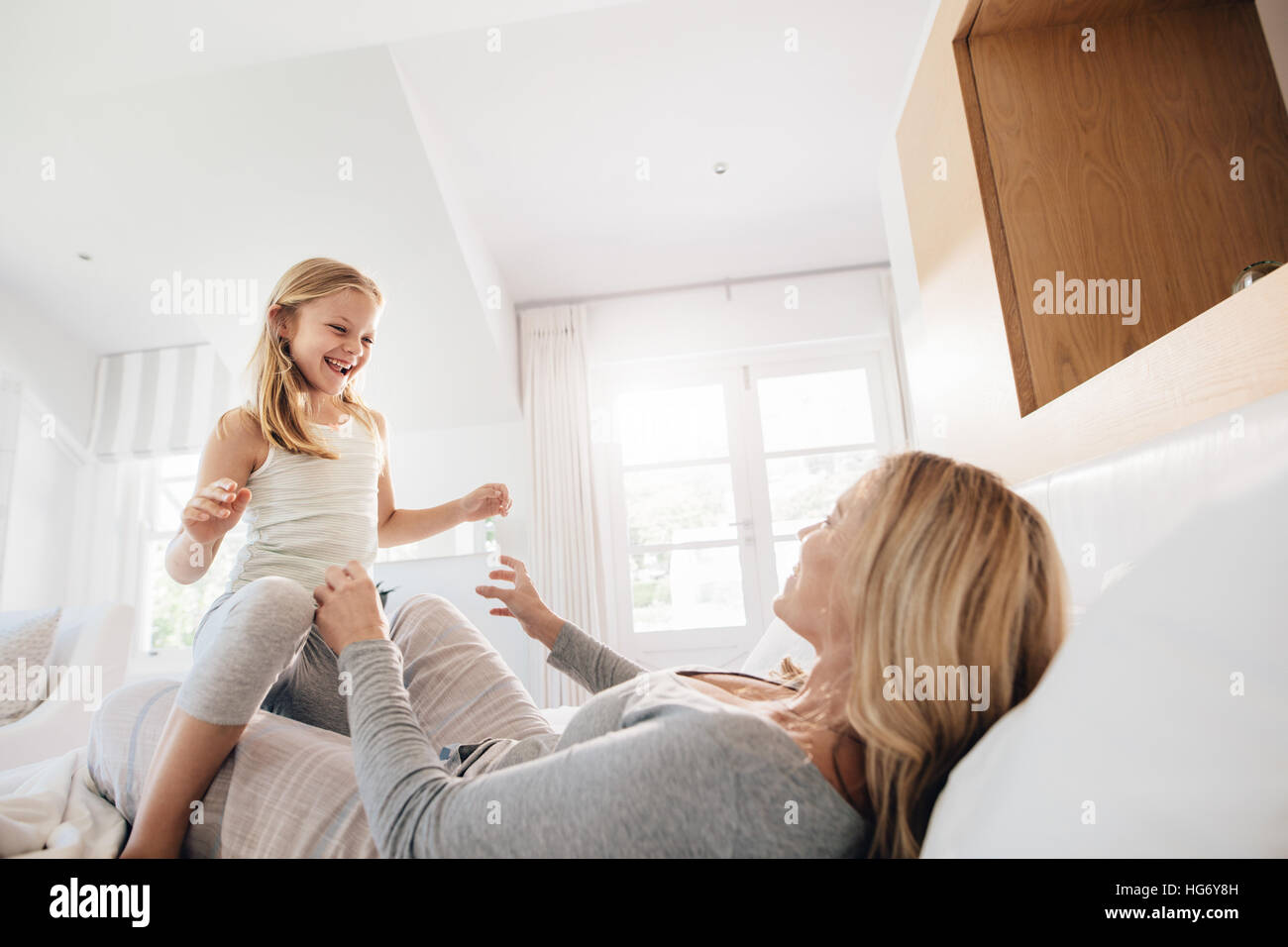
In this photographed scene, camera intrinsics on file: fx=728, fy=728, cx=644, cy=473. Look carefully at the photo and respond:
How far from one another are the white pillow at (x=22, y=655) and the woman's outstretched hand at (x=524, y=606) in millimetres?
1873

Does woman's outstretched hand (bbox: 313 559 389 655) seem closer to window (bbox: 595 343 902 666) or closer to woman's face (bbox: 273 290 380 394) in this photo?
woman's face (bbox: 273 290 380 394)

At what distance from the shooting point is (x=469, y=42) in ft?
8.03

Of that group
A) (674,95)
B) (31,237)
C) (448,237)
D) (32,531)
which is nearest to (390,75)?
(448,237)

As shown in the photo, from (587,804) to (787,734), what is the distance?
18 centimetres

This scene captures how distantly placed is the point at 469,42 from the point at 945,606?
2.52 m

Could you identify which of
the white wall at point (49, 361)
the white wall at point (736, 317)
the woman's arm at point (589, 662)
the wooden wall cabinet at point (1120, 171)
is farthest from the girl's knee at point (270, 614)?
the white wall at point (49, 361)

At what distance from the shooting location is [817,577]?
0.86m

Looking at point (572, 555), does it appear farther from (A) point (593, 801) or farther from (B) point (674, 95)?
(A) point (593, 801)

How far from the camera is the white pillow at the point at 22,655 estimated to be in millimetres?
2174

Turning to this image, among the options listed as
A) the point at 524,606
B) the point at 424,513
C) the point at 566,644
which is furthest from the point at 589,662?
the point at 424,513

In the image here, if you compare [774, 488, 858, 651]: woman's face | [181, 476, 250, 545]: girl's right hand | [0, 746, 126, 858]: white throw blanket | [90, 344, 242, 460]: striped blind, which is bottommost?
[0, 746, 126, 858]: white throw blanket

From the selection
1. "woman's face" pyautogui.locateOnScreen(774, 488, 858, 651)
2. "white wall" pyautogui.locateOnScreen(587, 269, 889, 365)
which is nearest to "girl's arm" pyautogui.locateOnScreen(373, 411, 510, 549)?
"woman's face" pyautogui.locateOnScreen(774, 488, 858, 651)

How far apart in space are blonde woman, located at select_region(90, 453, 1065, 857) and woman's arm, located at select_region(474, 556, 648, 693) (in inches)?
11.6

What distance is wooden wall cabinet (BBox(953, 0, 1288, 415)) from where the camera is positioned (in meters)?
1.37
